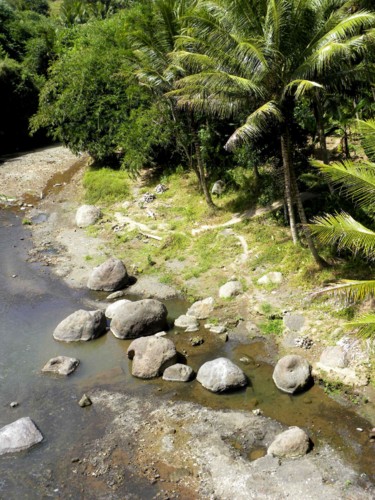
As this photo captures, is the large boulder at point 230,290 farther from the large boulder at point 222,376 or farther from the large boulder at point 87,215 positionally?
the large boulder at point 87,215

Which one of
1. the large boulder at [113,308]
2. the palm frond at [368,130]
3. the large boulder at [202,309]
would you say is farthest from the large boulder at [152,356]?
the palm frond at [368,130]

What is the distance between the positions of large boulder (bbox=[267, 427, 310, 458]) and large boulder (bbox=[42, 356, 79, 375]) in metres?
8.05

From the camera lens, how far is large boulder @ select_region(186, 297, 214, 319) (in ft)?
70.5

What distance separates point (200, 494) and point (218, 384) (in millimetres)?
4292

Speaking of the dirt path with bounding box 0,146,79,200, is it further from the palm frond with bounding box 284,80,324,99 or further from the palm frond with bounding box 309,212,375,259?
the palm frond with bounding box 309,212,375,259

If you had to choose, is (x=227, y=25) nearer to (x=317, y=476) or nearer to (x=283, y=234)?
(x=283, y=234)

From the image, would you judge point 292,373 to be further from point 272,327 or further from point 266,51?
point 266,51

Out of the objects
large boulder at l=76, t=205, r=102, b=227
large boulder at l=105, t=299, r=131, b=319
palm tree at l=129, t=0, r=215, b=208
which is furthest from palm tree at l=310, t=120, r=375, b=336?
large boulder at l=76, t=205, r=102, b=227

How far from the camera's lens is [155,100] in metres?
32.6

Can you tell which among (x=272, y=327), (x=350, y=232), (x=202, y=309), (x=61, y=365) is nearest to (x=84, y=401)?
(x=61, y=365)

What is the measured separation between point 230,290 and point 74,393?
26.1 feet

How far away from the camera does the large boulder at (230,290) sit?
22.1 m

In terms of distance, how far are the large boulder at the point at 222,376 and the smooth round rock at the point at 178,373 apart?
0.47m

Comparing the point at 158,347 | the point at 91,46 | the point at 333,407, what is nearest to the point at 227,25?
the point at 158,347
